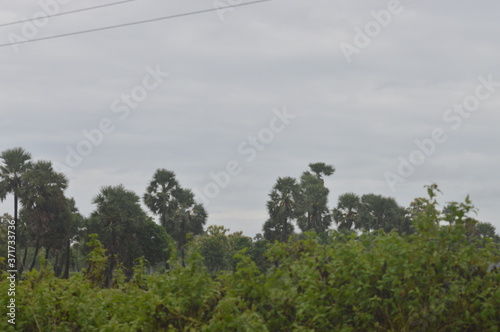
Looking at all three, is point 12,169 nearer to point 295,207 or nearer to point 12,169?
point 12,169

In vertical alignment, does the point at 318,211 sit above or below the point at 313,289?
above

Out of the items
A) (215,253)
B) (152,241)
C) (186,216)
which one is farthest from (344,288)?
(215,253)

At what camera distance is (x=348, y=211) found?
241 feet

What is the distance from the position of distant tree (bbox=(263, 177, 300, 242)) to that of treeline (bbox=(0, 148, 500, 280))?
0.12 metres

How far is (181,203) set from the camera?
68.4 meters

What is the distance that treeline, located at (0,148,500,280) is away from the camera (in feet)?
173

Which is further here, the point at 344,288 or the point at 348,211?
the point at 348,211

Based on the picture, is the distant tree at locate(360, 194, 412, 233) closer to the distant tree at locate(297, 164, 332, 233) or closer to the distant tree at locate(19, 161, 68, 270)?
the distant tree at locate(297, 164, 332, 233)

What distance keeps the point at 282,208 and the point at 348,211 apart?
29.4ft

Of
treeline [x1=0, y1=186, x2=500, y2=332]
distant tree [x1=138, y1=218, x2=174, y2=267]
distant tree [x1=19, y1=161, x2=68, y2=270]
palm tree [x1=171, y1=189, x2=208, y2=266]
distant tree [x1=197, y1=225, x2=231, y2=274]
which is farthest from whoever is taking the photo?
distant tree [x1=197, y1=225, x2=231, y2=274]

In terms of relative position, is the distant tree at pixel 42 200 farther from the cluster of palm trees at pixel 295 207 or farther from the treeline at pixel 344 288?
the treeline at pixel 344 288

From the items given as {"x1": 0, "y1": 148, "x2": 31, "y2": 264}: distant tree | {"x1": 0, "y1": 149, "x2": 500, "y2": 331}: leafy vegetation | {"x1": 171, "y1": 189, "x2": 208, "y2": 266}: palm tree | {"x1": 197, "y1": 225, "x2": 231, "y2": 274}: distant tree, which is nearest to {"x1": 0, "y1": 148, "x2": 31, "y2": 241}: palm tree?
{"x1": 0, "y1": 148, "x2": 31, "y2": 264}: distant tree

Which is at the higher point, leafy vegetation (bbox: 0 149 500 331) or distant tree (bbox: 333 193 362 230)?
distant tree (bbox: 333 193 362 230)

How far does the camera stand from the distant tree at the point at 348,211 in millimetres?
72312
